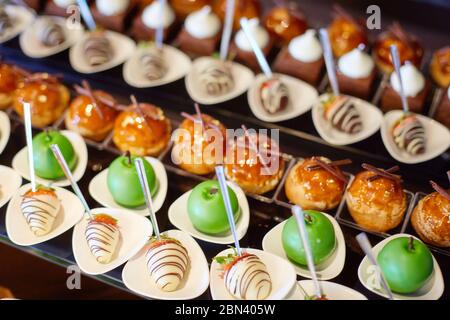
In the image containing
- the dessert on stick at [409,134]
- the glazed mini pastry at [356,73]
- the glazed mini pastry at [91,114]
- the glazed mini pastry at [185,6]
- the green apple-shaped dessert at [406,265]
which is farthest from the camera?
the glazed mini pastry at [185,6]

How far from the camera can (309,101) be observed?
2.87 metres

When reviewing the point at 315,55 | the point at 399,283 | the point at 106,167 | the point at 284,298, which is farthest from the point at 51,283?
the point at 315,55

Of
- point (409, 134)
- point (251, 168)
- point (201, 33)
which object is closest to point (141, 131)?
point (251, 168)

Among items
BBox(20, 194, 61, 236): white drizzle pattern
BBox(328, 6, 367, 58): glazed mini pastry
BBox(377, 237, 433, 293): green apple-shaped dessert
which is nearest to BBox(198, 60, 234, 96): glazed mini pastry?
BBox(328, 6, 367, 58): glazed mini pastry

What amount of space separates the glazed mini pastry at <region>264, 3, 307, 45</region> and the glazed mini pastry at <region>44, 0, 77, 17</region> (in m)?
1.16

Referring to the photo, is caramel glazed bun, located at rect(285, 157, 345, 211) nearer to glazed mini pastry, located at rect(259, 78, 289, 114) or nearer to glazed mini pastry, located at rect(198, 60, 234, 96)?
glazed mini pastry, located at rect(259, 78, 289, 114)

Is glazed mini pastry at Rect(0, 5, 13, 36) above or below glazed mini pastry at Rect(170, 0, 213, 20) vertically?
below

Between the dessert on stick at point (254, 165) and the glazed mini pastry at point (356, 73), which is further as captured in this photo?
the glazed mini pastry at point (356, 73)

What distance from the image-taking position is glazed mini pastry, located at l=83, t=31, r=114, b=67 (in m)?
3.05

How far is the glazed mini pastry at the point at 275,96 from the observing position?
279 cm

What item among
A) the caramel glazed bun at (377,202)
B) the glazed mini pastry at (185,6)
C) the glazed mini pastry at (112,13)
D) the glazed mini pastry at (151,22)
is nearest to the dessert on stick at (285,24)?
the glazed mini pastry at (185,6)

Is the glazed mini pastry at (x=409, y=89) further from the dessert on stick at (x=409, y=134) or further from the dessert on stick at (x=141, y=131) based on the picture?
the dessert on stick at (x=141, y=131)

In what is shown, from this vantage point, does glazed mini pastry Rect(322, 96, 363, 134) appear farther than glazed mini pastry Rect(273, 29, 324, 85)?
No

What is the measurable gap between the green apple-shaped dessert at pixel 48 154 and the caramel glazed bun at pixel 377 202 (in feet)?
4.08
